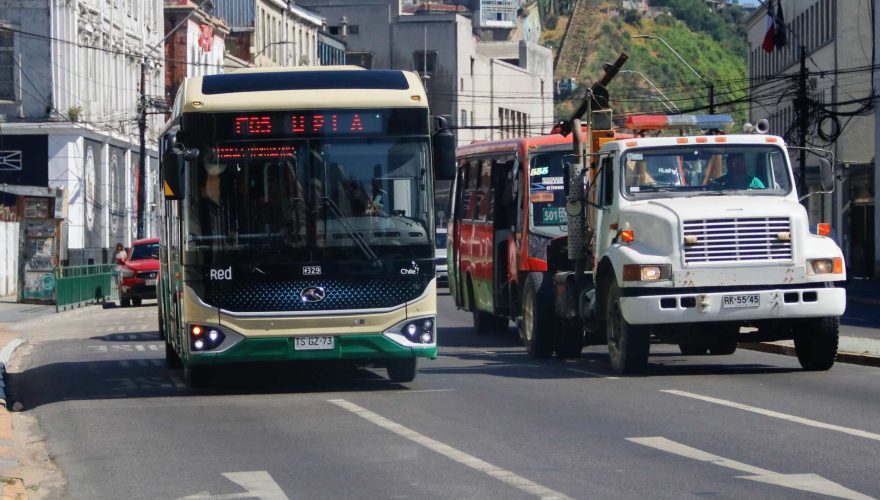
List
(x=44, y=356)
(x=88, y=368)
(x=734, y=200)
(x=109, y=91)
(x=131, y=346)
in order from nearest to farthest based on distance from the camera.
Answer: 1. (x=734, y=200)
2. (x=88, y=368)
3. (x=44, y=356)
4. (x=131, y=346)
5. (x=109, y=91)

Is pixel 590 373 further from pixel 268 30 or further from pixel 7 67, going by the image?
pixel 268 30

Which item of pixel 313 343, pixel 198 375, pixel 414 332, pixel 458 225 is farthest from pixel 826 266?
pixel 458 225

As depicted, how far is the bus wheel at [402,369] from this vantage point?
16.9 metres

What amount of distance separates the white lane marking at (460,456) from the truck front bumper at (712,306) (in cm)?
335

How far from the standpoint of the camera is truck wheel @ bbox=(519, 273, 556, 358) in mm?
20312

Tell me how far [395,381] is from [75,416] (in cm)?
392

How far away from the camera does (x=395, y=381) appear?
56.7 ft

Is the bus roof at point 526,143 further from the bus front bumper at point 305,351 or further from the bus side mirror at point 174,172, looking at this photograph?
the bus side mirror at point 174,172

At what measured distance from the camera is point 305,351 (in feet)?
50.9

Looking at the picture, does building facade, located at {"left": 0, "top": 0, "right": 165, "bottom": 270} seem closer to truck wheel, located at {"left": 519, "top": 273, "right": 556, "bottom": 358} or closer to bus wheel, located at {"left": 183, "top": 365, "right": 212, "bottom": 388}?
truck wheel, located at {"left": 519, "top": 273, "right": 556, "bottom": 358}

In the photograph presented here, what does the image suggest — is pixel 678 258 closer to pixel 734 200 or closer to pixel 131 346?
pixel 734 200

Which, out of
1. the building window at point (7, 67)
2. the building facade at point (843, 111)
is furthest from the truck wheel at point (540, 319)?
the building window at point (7, 67)

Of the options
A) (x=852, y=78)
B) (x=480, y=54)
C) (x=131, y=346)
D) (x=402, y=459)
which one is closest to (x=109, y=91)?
(x=852, y=78)

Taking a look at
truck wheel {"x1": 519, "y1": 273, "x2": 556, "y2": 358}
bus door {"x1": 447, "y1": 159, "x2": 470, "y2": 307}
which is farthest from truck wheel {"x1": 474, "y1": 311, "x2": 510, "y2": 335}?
truck wheel {"x1": 519, "y1": 273, "x2": 556, "y2": 358}
